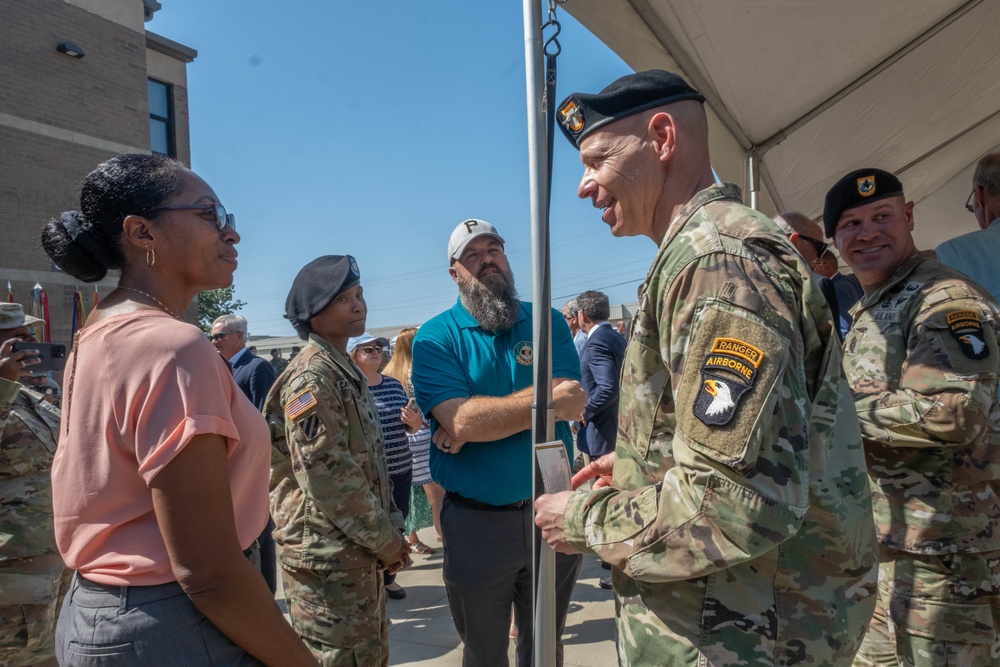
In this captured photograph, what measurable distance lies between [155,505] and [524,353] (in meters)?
1.84

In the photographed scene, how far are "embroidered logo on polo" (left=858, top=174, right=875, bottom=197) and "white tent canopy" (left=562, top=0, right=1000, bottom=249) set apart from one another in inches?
44.4

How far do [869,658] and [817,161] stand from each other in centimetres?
360

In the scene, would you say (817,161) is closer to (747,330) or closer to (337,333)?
(337,333)

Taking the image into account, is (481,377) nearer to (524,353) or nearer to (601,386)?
(524,353)

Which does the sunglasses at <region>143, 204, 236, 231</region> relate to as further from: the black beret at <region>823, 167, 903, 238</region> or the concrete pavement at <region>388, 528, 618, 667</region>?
the concrete pavement at <region>388, 528, 618, 667</region>

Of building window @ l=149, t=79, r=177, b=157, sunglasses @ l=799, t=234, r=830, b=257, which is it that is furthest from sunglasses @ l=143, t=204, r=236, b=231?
building window @ l=149, t=79, r=177, b=157

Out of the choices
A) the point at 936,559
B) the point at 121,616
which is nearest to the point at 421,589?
the point at 936,559

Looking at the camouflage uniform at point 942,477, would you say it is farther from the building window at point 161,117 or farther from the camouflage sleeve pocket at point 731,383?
the building window at point 161,117

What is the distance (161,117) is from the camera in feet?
62.0

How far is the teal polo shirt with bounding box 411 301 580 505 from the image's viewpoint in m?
2.84

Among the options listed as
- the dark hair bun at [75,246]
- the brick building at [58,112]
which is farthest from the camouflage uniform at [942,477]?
the brick building at [58,112]

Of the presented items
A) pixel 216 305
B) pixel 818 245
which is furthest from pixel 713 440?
pixel 216 305

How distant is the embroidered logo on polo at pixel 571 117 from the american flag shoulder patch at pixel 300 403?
1.48 m

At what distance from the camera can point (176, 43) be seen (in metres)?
19.0
